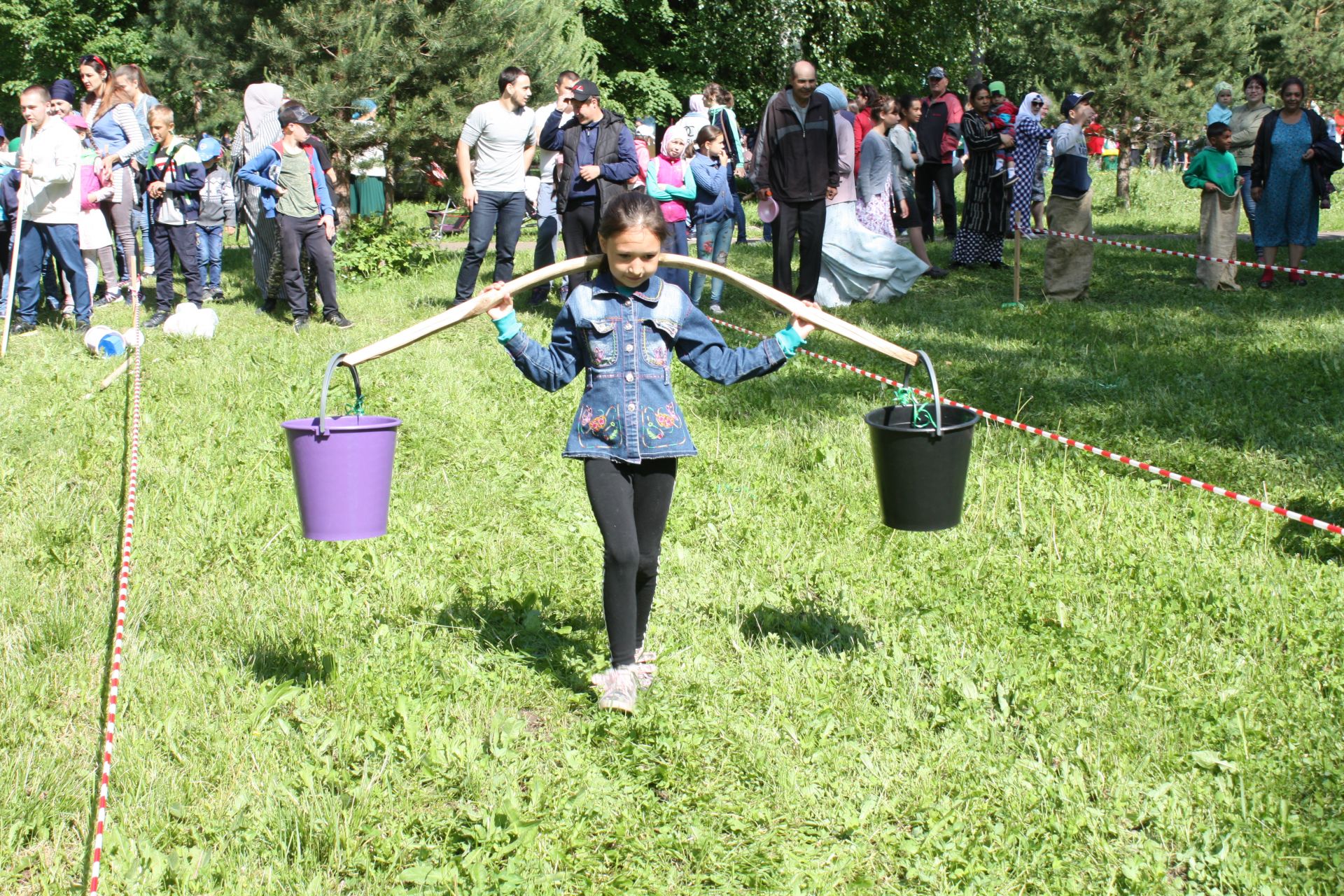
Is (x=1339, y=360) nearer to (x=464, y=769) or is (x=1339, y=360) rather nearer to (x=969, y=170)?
(x=969, y=170)

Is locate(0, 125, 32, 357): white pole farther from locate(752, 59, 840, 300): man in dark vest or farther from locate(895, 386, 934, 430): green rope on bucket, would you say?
locate(895, 386, 934, 430): green rope on bucket

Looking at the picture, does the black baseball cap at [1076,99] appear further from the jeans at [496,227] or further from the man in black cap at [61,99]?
the man in black cap at [61,99]

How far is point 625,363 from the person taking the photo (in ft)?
13.1

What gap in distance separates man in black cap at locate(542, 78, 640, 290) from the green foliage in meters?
4.40

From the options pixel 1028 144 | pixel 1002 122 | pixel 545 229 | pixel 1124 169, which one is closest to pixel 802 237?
pixel 545 229

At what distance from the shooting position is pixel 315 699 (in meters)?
4.21

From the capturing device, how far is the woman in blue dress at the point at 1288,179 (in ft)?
40.3

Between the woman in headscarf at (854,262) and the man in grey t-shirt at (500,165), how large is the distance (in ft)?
10.5

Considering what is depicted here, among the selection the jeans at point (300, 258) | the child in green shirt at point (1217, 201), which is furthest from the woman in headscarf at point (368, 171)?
the child in green shirt at point (1217, 201)

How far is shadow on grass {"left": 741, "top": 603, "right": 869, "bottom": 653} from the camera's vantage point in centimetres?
463

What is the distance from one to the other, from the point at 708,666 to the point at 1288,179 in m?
10.8

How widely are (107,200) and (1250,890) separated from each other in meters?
12.0

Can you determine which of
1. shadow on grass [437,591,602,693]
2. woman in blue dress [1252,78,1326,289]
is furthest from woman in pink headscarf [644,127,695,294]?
shadow on grass [437,591,602,693]

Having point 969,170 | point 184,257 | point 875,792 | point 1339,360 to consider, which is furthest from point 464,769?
point 969,170
